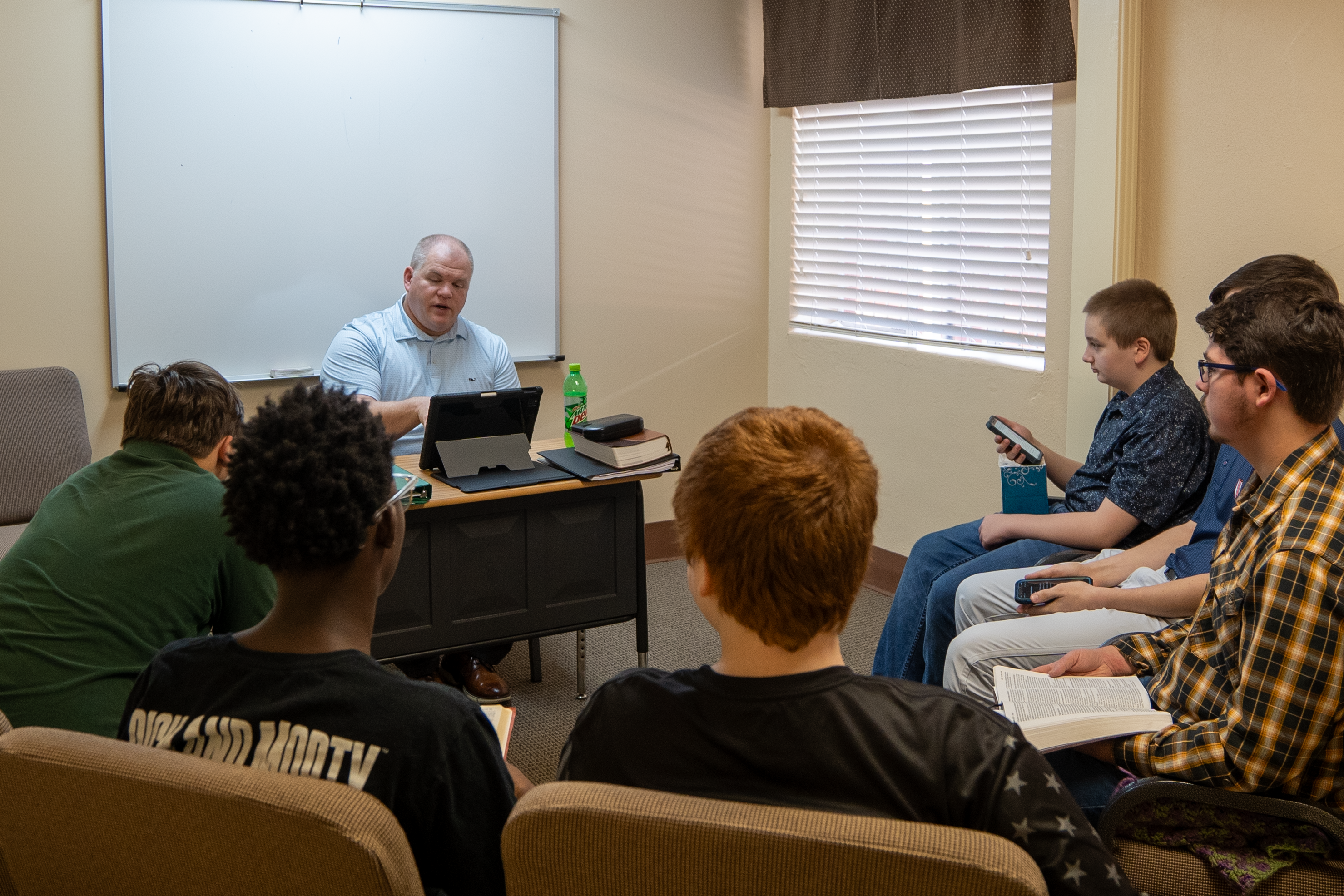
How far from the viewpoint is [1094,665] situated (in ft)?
6.79

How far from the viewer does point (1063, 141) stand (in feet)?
11.8

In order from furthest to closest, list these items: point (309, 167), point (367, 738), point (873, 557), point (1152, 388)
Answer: point (873, 557), point (309, 167), point (1152, 388), point (367, 738)

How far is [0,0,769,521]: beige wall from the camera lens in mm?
3879

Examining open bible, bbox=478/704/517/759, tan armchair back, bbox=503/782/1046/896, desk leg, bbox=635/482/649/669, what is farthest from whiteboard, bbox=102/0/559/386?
tan armchair back, bbox=503/782/1046/896

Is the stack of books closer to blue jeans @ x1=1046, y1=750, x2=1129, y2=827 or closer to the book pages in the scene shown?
the book pages

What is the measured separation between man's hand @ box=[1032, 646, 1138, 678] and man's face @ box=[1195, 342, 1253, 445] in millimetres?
473

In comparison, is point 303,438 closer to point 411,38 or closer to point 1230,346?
point 1230,346

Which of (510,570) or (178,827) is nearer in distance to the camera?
(178,827)

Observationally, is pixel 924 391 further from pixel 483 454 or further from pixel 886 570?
pixel 483 454

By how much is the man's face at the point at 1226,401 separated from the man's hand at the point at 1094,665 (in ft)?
1.55

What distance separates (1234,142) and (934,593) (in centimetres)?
147

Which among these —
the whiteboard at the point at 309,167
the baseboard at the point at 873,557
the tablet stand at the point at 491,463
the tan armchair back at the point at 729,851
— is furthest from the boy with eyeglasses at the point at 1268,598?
the whiteboard at the point at 309,167

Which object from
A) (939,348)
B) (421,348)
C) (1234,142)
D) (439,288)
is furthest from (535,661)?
(1234,142)

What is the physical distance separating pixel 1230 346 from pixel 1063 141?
2038 mm
